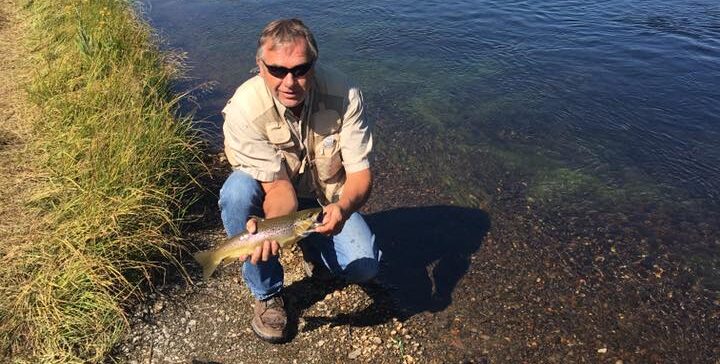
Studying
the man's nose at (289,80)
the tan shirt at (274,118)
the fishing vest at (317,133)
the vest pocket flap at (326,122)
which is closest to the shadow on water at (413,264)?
the fishing vest at (317,133)

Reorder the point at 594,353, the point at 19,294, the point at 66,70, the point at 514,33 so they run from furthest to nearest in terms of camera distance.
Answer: the point at 514,33 → the point at 66,70 → the point at 594,353 → the point at 19,294

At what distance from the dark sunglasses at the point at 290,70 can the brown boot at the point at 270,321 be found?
2023mm

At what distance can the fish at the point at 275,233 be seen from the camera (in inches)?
140

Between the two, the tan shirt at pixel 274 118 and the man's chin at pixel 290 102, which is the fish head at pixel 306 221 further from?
the man's chin at pixel 290 102

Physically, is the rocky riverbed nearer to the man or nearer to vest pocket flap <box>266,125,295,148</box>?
the man

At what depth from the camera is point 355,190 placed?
3906mm

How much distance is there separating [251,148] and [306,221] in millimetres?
742

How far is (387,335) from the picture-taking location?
4391 mm

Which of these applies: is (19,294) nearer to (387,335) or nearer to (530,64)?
(387,335)

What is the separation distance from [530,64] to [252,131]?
7364 millimetres

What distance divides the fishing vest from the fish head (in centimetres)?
59

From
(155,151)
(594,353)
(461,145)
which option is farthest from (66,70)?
(594,353)

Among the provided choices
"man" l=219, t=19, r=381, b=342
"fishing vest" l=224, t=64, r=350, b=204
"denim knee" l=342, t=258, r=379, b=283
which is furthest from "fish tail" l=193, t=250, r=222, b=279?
"denim knee" l=342, t=258, r=379, b=283

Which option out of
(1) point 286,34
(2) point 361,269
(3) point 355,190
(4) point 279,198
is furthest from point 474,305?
(1) point 286,34
